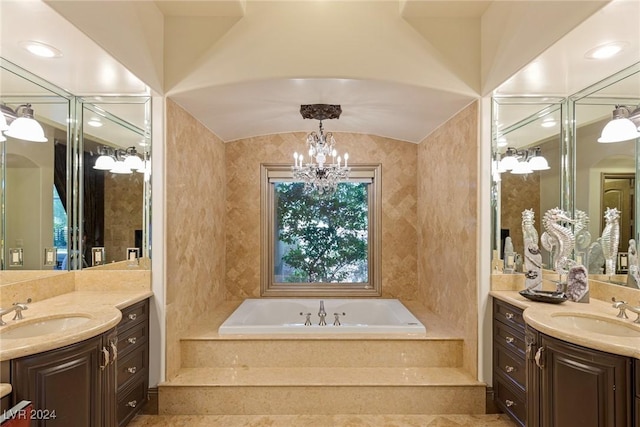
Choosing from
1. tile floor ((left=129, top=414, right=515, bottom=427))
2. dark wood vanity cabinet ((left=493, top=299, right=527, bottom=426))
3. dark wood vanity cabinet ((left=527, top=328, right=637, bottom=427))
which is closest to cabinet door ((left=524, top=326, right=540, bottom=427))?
dark wood vanity cabinet ((left=527, top=328, right=637, bottom=427))

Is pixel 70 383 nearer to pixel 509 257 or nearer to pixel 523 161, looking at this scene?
pixel 509 257

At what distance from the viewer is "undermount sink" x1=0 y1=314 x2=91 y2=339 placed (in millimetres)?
1705

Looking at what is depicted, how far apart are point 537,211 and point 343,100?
1.82 metres

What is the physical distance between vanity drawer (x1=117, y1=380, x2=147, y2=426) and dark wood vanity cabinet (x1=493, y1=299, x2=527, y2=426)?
8.47 feet

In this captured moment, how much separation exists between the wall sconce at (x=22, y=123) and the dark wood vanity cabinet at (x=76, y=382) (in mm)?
1324

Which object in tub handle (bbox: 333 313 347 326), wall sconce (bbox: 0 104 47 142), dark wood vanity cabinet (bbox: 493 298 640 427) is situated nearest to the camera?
dark wood vanity cabinet (bbox: 493 298 640 427)

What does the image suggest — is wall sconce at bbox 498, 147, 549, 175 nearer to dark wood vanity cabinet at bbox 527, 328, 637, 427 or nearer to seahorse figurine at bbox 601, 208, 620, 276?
seahorse figurine at bbox 601, 208, 620, 276

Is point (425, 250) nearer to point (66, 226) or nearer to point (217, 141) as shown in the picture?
point (217, 141)

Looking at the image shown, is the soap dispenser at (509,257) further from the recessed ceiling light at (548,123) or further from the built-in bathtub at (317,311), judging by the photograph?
the built-in bathtub at (317,311)

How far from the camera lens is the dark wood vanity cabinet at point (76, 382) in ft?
4.77

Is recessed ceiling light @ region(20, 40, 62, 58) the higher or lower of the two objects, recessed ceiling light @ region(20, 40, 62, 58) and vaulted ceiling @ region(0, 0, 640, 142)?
the lower

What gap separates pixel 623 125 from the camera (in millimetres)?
2203

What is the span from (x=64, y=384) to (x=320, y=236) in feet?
10.2

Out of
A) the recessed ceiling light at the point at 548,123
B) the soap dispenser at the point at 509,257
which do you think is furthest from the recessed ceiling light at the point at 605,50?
the soap dispenser at the point at 509,257
